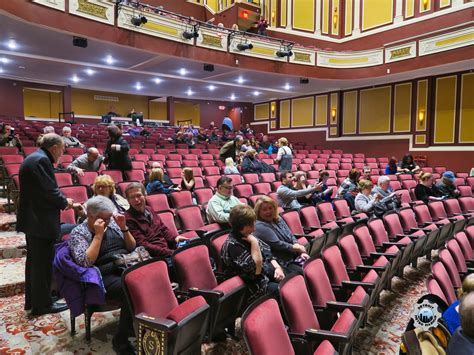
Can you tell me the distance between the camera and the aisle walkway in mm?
1822

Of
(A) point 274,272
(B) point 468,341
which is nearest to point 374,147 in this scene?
(A) point 274,272

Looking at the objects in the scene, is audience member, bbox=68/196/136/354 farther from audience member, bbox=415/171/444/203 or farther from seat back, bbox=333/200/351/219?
audience member, bbox=415/171/444/203

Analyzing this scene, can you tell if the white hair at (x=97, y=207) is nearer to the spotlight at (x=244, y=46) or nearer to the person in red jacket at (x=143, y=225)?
the person in red jacket at (x=143, y=225)

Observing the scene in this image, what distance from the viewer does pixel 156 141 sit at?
810cm

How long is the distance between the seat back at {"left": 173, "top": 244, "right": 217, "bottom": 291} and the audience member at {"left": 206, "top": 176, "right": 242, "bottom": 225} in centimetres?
90

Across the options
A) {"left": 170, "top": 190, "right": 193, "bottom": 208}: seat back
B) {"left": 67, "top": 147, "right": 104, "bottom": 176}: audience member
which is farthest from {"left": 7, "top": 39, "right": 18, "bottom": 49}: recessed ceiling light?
{"left": 170, "top": 190, "right": 193, "bottom": 208}: seat back

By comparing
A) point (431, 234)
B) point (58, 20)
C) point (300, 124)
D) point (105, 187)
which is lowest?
point (431, 234)

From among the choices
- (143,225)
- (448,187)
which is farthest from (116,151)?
(448,187)

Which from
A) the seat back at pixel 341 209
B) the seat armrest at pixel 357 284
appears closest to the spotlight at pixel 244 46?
the seat back at pixel 341 209

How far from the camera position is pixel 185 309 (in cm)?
150

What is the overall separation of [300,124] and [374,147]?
3142 mm

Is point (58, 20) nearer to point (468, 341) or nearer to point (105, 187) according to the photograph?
point (105, 187)

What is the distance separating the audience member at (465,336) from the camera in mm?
1079

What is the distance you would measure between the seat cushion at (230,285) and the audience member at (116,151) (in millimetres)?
2601
